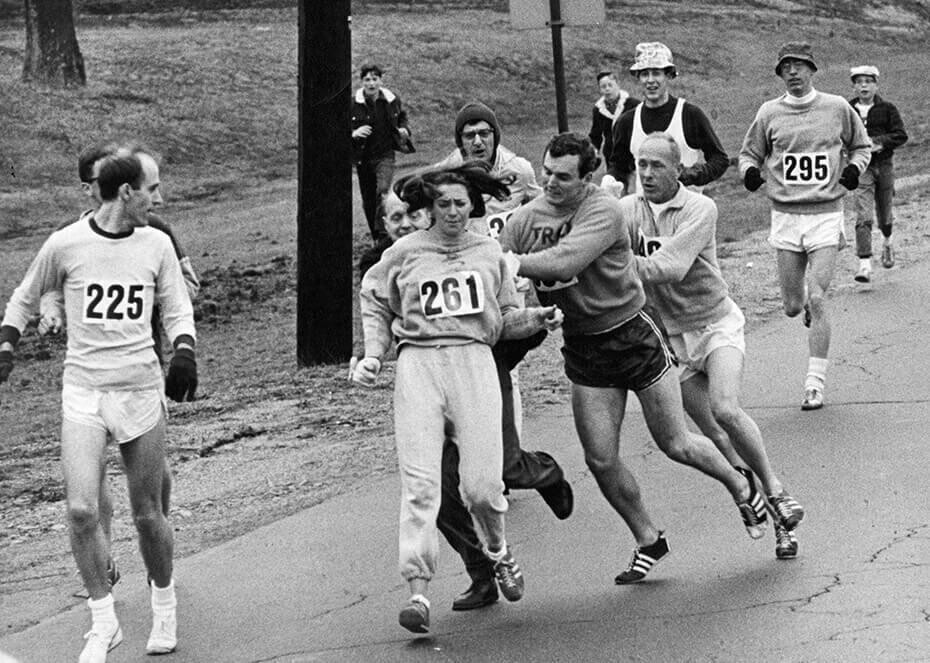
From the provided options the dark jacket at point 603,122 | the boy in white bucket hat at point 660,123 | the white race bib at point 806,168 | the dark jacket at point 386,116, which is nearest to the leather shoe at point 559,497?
the boy in white bucket hat at point 660,123

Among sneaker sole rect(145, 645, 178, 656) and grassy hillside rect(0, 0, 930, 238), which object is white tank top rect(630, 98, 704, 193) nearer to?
sneaker sole rect(145, 645, 178, 656)

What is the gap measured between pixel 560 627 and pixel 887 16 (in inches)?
1411

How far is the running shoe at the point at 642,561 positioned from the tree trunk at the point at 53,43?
69.0 feet

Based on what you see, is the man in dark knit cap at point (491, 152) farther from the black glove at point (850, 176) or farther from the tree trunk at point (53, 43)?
the tree trunk at point (53, 43)

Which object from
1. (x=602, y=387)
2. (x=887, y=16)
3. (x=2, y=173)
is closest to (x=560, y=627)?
(x=602, y=387)

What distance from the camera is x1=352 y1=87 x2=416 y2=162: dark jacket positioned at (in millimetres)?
18328

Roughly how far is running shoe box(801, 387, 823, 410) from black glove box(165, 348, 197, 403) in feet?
15.4

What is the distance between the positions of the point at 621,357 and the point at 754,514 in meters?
0.91

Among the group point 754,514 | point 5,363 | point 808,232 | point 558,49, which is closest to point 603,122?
point 558,49

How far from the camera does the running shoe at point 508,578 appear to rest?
7.46 m

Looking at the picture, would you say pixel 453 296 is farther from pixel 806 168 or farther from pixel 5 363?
pixel 806 168

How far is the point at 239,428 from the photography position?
11484 millimetres

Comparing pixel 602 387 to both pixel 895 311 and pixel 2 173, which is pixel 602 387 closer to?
pixel 895 311

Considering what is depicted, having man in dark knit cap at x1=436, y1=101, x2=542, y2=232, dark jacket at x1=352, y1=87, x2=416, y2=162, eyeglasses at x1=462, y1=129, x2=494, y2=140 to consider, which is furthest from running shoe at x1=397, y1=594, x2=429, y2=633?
dark jacket at x1=352, y1=87, x2=416, y2=162
